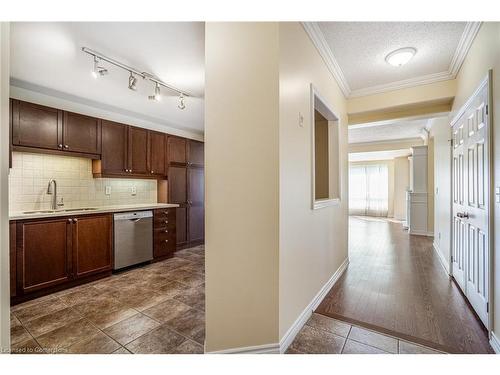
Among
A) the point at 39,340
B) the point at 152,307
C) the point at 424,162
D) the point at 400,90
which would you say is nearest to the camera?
the point at 39,340

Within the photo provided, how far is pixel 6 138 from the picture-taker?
86 cm

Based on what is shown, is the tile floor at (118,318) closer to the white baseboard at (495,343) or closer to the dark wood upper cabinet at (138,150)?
the dark wood upper cabinet at (138,150)

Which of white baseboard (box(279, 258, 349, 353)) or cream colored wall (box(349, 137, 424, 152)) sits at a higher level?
cream colored wall (box(349, 137, 424, 152))

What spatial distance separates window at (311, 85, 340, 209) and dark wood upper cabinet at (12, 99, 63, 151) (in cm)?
323

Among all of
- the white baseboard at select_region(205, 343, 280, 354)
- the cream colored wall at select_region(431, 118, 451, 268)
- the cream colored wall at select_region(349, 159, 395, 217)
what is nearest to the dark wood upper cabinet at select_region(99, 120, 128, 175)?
the white baseboard at select_region(205, 343, 280, 354)

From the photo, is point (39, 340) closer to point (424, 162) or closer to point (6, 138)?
point (6, 138)

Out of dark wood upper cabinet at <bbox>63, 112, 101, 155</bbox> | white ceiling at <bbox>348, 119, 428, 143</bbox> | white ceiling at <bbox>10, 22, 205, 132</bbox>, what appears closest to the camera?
white ceiling at <bbox>10, 22, 205, 132</bbox>

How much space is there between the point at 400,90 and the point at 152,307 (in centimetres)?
407

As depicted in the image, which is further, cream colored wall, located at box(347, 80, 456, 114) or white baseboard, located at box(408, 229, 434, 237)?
white baseboard, located at box(408, 229, 434, 237)

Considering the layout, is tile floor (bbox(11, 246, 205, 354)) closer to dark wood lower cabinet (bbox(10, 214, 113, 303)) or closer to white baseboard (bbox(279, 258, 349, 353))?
dark wood lower cabinet (bbox(10, 214, 113, 303))

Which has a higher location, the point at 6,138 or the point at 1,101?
the point at 1,101

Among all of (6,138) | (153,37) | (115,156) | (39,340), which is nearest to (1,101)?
(6,138)

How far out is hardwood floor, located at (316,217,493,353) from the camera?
5.86ft

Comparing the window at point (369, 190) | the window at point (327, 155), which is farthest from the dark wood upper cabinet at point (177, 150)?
the window at point (369, 190)
